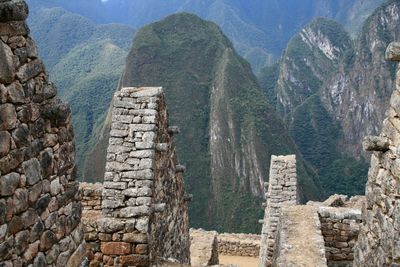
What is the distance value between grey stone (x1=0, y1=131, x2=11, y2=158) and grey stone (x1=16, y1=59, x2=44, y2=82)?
408 millimetres

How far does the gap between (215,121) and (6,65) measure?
72.5 metres

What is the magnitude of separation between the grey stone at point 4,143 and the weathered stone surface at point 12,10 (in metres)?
0.73

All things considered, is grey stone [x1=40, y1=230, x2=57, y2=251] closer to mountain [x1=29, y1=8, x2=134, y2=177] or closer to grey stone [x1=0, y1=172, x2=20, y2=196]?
grey stone [x1=0, y1=172, x2=20, y2=196]

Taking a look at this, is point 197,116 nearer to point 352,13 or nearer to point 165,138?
point 165,138

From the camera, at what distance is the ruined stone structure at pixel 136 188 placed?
5.81 meters

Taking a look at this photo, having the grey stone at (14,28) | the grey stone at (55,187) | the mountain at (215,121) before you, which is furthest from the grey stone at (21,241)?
the mountain at (215,121)

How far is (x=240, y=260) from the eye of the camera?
63.3ft

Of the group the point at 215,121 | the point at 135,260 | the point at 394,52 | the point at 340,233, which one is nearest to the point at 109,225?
the point at 135,260

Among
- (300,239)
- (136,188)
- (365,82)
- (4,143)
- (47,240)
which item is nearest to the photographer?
(4,143)

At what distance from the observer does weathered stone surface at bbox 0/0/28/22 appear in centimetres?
292

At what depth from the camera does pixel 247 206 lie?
61625 millimetres

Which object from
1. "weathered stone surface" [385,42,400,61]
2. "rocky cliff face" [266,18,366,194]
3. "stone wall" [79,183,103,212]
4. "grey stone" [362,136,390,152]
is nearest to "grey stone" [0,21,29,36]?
"weathered stone surface" [385,42,400,61]

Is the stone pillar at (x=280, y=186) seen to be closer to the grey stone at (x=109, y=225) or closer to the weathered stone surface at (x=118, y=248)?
the weathered stone surface at (x=118, y=248)

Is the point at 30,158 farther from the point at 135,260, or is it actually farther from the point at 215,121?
the point at 215,121
